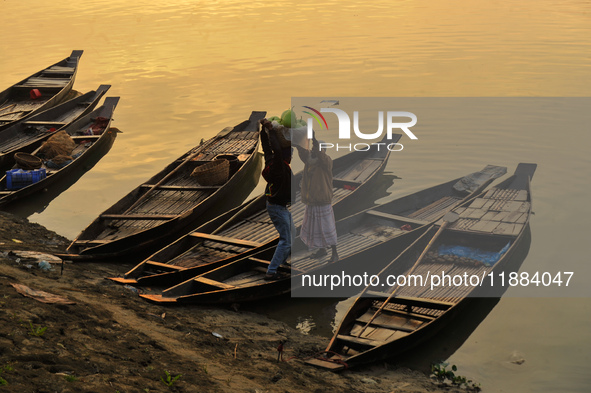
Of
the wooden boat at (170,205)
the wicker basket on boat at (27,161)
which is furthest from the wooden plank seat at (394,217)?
the wicker basket on boat at (27,161)

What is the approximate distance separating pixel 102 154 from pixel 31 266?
304 inches

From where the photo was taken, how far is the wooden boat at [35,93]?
651 inches

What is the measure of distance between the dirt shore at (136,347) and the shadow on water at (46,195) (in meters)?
3.42

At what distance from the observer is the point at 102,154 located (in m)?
15.2

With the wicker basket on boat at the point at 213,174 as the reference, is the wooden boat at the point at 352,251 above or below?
below

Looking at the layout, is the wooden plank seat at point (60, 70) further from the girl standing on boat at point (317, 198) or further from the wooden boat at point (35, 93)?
the girl standing on boat at point (317, 198)

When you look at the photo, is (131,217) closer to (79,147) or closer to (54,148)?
(54,148)

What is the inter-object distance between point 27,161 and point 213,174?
379 centimetres

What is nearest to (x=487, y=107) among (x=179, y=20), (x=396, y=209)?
(x=396, y=209)

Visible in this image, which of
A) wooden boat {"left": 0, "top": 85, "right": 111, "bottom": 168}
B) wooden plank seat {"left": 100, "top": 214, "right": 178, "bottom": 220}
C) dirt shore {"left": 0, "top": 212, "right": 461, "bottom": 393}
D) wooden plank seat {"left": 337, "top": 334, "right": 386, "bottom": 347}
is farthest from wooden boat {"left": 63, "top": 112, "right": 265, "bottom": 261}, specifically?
wooden plank seat {"left": 337, "top": 334, "right": 386, "bottom": 347}

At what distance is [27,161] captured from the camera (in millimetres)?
11977

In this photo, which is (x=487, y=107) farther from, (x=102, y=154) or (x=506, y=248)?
(x=102, y=154)

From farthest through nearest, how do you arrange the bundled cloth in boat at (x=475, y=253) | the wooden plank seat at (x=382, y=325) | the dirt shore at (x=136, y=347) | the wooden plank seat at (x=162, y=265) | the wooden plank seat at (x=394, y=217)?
the wooden plank seat at (x=394, y=217) < the bundled cloth in boat at (x=475, y=253) < the wooden plank seat at (x=162, y=265) < the wooden plank seat at (x=382, y=325) < the dirt shore at (x=136, y=347)

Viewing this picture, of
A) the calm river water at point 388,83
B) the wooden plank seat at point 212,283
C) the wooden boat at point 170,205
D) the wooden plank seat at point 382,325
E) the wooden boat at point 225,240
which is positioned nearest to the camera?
the wooden plank seat at point 382,325
